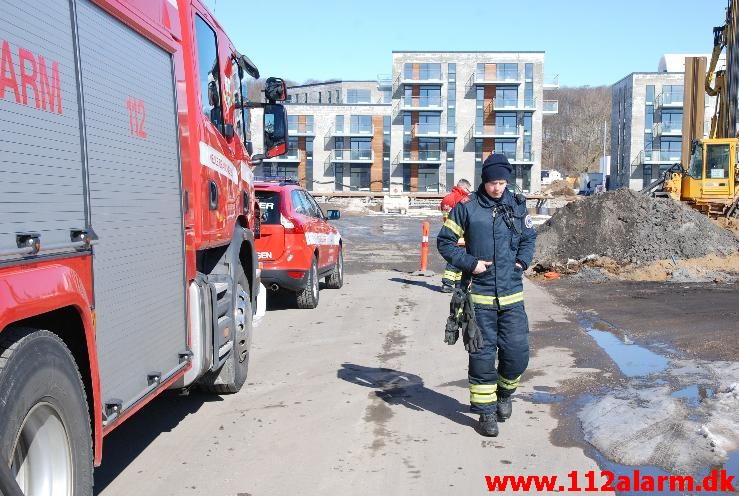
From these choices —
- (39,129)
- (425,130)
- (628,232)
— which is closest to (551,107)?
(425,130)

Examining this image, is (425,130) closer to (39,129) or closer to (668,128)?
(668,128)

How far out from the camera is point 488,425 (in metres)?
5.58

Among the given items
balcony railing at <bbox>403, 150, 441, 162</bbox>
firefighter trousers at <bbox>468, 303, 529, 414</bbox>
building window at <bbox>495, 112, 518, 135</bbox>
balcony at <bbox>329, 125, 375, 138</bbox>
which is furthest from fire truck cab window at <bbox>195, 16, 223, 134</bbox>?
balcony at <bbox>329, 125, 375, 138</bbox>

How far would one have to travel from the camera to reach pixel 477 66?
7431 centimetres

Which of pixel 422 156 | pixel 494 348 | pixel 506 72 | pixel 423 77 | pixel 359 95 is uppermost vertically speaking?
pixel 506 72

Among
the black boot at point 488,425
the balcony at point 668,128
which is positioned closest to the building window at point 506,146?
the balcony at point 668,128

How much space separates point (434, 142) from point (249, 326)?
70332 mm

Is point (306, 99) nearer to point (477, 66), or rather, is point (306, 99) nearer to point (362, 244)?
point (477, 66)

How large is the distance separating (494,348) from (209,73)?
9.76 feet

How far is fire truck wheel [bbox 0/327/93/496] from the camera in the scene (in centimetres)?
277

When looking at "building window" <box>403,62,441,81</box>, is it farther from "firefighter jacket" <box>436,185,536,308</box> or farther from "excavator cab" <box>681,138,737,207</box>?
"firefighter jacket" <box>436,185,536,308</box>

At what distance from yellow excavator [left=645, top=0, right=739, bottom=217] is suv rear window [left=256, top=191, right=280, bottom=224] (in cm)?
1796

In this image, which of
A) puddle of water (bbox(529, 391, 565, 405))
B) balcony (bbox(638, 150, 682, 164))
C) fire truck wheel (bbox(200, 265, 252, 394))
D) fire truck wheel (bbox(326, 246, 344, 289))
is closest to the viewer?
fire truck wheel (bbox(200, 265, 252, 394))

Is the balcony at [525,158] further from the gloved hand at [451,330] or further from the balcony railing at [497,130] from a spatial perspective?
the gloved hand at [451,330]
